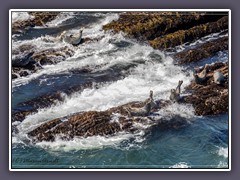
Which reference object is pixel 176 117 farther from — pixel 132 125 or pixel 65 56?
pixel 65 56

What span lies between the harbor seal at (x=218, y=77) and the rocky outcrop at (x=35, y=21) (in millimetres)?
2188

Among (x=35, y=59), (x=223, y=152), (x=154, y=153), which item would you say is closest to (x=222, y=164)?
(x=223, y=152)

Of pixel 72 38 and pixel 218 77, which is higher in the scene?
pixel 72 38

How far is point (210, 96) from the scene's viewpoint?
6816mm

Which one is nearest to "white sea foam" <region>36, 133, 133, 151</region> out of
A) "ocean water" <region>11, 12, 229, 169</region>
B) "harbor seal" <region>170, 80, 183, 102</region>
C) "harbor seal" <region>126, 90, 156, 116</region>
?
"ocean water" <region>11, 12, 229, 169</region>

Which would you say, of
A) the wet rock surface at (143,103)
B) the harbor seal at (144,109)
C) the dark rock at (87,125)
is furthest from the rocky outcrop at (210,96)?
the dark rock at (87,125)

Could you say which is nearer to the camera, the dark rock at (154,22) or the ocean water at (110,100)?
the ocean water at (110,100)

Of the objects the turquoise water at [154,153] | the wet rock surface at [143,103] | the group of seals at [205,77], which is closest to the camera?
the turquoise water at [154,153]

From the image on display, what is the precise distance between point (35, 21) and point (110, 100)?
1.40 metres

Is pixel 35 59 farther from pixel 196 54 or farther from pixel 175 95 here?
pixel 196 54

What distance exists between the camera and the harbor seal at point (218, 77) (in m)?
6.71

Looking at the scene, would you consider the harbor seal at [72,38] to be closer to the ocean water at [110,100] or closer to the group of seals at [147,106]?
the ocean water at [110,100]

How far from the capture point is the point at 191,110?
679 centimetres
